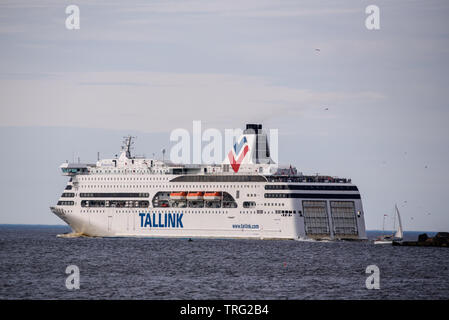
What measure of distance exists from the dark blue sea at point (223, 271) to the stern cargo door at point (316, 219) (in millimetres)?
4432

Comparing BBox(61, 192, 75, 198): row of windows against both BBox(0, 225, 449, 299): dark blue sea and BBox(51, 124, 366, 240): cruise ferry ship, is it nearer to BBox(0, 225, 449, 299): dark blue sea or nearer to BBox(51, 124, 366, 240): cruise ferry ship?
BBox(51, 124, 366, 240): cruise ferry ship

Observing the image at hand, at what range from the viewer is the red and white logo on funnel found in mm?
A: 111250

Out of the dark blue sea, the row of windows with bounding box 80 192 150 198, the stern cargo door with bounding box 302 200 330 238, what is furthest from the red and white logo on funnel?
the dark blue sea

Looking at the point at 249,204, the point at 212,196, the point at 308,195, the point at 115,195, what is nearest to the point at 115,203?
the point at 115,195

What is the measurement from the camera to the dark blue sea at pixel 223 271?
56.0m

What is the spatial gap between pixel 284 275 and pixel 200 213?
139 feet

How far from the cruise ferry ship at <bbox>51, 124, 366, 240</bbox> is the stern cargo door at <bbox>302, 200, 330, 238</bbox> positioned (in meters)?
0.12

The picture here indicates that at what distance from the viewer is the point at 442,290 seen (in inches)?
2336

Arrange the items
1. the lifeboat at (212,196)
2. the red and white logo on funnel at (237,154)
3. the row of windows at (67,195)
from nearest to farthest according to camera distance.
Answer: the lifeboat at (212,196), the red and white logo on funnel at (237,154), the row of windows at (67,195)

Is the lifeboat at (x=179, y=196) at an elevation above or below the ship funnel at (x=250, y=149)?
below

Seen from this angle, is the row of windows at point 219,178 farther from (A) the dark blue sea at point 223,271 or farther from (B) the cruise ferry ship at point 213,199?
(A) the dark blue sea at point 223,271

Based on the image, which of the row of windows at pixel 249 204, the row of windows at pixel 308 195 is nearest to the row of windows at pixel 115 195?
the row of windows at pixel 249 204
